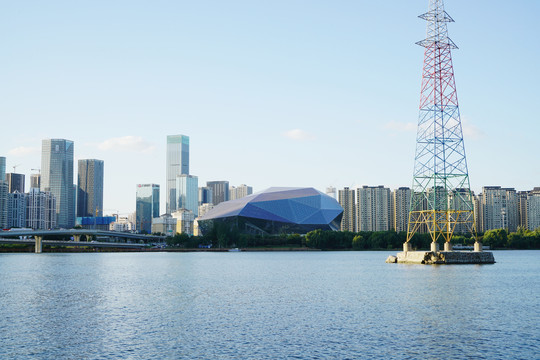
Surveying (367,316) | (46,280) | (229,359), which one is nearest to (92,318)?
(229,359)

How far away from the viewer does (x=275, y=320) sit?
38.2m

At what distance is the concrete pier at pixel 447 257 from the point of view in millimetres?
88688

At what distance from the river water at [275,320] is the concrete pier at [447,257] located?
24518mm

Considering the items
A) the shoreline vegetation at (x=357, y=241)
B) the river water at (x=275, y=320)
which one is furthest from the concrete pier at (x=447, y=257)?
the shoreline vegetation at (x=357, y=241)

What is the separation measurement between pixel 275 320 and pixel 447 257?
57.0m

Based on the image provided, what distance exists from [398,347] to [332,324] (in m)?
7.29

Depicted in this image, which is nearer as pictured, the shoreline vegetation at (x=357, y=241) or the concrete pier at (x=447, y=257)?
the concrete pier at (x=447, y=257)

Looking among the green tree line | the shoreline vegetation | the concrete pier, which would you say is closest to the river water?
the concrete pier

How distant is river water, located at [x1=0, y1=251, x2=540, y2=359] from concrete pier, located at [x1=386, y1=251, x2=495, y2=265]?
2452 centimetres

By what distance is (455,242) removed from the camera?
186 metres

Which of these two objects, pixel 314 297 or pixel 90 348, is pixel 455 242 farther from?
pixel 90 348

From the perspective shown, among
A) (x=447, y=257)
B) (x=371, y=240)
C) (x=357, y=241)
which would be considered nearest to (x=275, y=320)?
(x=447, y=257)

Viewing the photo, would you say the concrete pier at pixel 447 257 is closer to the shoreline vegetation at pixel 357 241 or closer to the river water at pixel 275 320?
the river water at pixel 275 320

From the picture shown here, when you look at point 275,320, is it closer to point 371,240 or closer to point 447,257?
point 447,257
